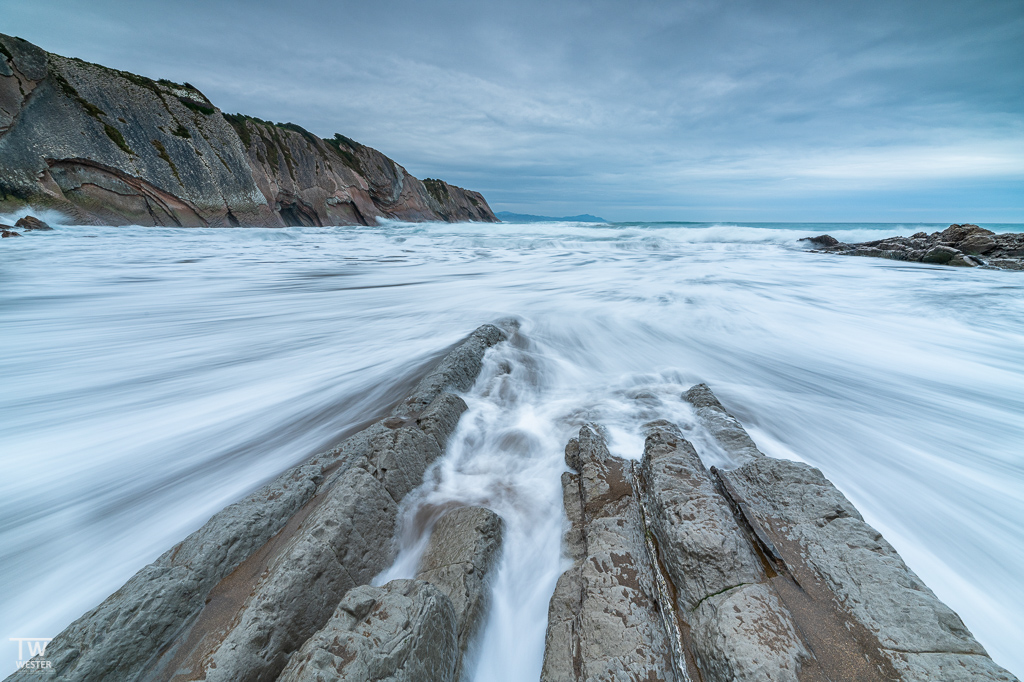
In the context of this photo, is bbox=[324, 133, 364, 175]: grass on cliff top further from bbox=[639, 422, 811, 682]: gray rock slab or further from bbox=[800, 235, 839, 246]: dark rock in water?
bbox=[639, 422, 811, 682]: gray rock slab

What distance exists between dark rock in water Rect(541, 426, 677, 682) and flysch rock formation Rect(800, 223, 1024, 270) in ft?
52.2

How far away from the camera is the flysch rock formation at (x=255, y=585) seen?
1.25m

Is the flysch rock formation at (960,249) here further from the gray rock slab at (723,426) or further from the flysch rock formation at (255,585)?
the flysch rock formation at (255,585)

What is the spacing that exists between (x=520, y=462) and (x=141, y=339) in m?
5.18

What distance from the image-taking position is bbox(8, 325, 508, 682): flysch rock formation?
1.25 metres

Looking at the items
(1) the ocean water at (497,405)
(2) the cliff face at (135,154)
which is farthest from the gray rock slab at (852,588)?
(2) the cliff face at (135,154)

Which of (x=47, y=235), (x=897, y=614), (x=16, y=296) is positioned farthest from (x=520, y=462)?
(x=47, y=235)

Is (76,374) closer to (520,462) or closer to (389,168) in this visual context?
(520,462)

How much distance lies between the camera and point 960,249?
503 inches

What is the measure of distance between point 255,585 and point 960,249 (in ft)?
64.9

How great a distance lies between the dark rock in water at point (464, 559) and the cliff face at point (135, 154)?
21494 mm

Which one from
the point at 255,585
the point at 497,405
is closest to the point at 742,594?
the point at 255,585

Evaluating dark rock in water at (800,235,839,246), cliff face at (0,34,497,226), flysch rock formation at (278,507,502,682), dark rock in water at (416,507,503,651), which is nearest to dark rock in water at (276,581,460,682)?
flysch rock formation at (278,507,502,682)

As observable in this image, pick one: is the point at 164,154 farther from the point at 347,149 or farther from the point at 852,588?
the point at 852,588
